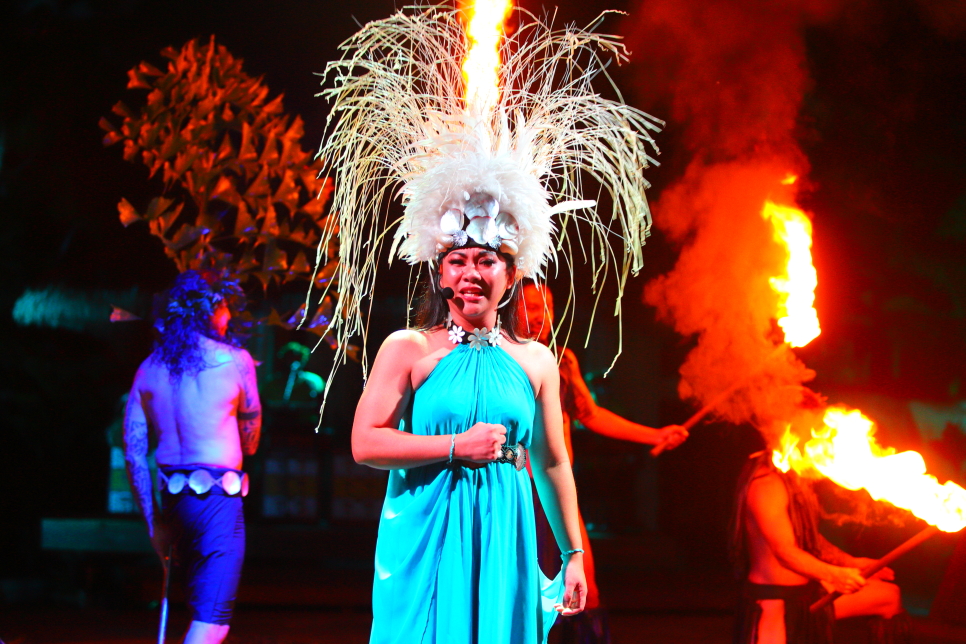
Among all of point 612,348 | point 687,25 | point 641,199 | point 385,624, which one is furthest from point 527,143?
point 612,348

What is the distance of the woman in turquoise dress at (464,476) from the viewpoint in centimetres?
187

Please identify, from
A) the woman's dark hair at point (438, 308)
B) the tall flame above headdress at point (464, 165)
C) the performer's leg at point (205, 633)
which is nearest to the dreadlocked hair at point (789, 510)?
the tall flame above headdress at point (464, 165)

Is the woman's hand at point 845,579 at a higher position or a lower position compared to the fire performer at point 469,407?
lower

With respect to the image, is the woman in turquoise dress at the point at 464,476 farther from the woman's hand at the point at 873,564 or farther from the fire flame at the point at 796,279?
the fire flame at the point at 796,279

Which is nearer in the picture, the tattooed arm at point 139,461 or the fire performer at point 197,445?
the fire performer at point 197,445

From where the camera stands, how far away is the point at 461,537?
6.23 feet

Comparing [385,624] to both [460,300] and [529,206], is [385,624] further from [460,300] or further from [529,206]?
[529,206]

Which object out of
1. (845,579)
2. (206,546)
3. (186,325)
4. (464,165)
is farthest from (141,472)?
(845,579)

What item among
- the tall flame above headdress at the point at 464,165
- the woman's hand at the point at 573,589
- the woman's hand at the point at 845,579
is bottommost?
the woman's hand at the point at 845,579

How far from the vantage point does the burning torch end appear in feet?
10.4

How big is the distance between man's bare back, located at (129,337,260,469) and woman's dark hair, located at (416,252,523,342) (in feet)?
4.08

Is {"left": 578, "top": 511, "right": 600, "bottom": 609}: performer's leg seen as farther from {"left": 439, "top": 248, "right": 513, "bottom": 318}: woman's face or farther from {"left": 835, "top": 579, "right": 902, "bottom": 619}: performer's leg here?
{"left": 439, "top": 248, "right": 513, "bottom": 318}: woman's face

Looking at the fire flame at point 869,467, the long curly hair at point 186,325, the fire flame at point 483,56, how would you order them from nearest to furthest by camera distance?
1. the fire flame at point 483,56
2. the long curly hair at point 186,325
3. the fire flame at point 869,467

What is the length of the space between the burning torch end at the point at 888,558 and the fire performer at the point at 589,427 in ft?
2.69
